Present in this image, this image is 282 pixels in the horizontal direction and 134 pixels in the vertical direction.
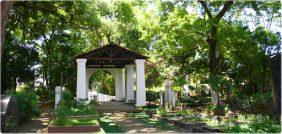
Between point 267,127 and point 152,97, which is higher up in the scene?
point 152,97

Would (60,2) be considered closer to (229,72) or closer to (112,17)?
(112,17)

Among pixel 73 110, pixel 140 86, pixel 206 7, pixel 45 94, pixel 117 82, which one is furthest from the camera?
pixel 117 82

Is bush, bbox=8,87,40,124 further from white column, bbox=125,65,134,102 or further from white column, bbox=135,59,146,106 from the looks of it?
white column, bbox=125,65,134,102

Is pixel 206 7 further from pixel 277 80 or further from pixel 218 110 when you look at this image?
pixel 277 80

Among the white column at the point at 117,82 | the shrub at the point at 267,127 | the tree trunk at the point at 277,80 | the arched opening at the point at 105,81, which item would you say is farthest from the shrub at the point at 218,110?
the arched opening at the point at 105,81

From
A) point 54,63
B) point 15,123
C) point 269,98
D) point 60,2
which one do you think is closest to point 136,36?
point 54,63

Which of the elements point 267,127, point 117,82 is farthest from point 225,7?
point 117,82

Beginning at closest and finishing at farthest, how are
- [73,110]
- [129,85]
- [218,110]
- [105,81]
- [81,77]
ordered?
[73,110] → [218,110] → [81,77] → [129,85] → [105,81]

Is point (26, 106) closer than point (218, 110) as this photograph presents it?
Yes

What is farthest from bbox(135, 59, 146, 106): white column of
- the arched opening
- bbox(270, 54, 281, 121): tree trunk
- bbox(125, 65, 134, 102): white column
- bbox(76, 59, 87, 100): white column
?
the arched opening

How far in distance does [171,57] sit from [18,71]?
12517mm

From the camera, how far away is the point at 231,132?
37.7 ft

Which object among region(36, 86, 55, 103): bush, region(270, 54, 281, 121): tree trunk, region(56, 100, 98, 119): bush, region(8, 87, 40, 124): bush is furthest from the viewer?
region(36, 86, 55, 103): bush

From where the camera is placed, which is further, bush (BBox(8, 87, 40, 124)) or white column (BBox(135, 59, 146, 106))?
white column (BBox(135, 59, 146, 106))
